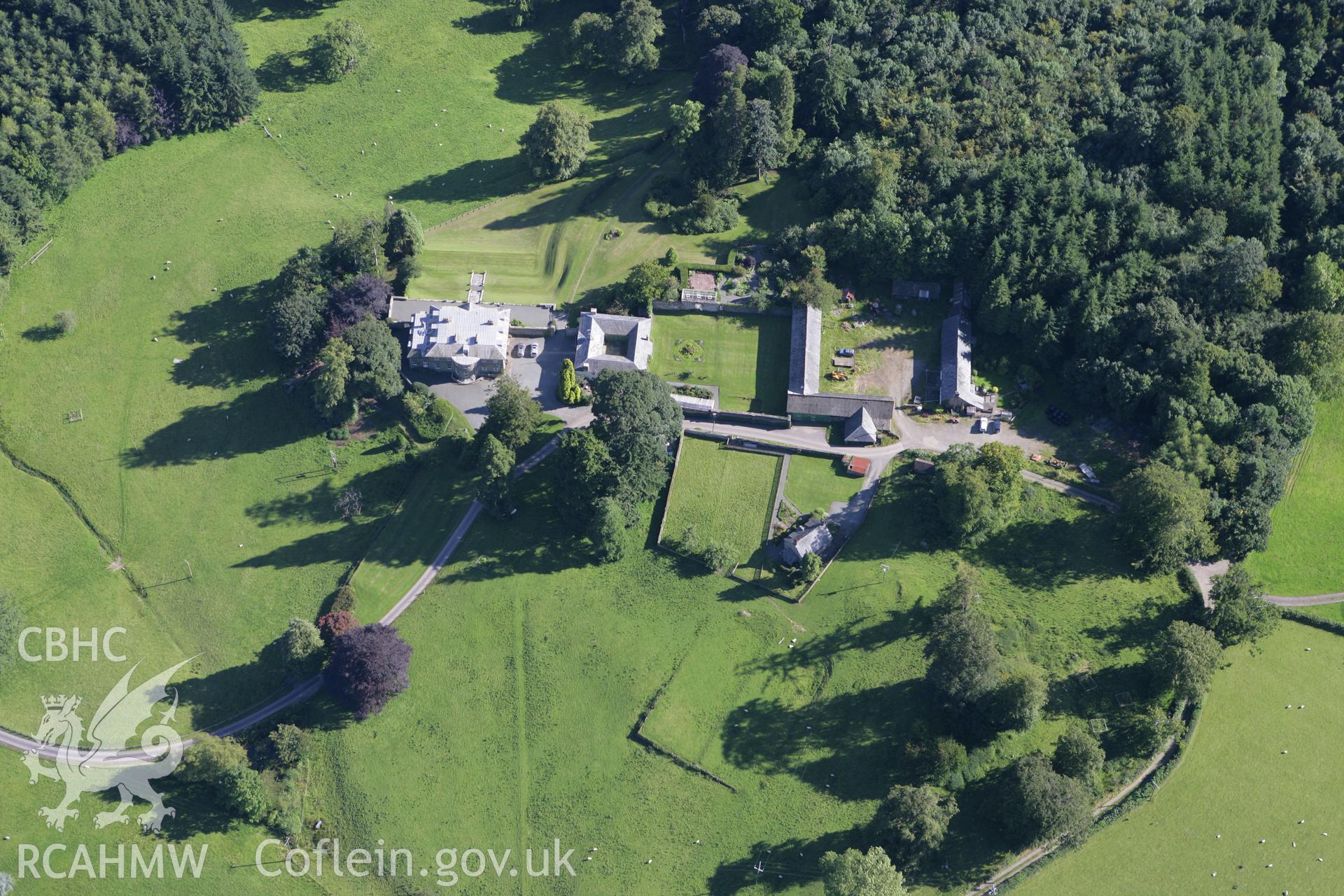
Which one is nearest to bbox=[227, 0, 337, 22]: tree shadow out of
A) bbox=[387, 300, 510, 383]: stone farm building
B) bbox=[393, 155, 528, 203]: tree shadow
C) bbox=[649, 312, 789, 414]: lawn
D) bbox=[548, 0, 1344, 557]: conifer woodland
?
bbox=[393, 155, 528, 203]: tree shadow

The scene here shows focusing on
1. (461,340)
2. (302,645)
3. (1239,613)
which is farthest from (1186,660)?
(302,645)

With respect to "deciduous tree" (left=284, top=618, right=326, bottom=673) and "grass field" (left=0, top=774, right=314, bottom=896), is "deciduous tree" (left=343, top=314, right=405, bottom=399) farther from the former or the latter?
"grass field" (left=0, top=774, right=314, bottom=896)

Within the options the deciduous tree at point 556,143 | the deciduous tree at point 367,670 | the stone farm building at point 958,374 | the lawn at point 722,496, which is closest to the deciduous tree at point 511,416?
the lawn at point 722,496

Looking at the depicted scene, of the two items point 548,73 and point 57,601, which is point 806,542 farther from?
point 57,601

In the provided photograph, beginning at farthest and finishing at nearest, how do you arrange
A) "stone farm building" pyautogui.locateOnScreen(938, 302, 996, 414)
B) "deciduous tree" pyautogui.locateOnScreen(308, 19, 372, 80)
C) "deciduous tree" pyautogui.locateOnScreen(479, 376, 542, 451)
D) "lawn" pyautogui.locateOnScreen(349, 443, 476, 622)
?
1. "deciduous tree" pyautogui.locateOnScreen(308, 19, 372, 80)
2. "stone farm building" pyautogui.locateOnScreen(938, 302, 996, 414)
3. "deciduous tree" pyautogui.locateOnScreen(479, 376, 542, 451)
4. "lawn" pyautogui.locateOnScreen(349, 443, 476, 622)

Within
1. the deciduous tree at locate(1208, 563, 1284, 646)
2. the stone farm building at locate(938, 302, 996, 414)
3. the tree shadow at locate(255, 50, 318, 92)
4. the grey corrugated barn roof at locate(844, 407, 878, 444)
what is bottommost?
the deciduous tree at locate(1208, 563, 1284, 646)

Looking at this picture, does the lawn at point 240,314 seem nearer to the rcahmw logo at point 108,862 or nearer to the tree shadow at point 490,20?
the tree shadow at point 490,20
